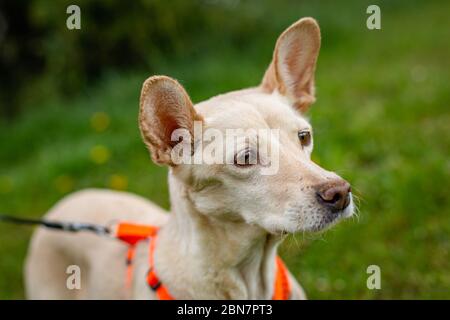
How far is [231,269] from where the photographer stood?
3314mm

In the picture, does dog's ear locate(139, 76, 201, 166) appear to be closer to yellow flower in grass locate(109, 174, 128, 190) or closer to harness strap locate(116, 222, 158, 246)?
harness strap locate(116, 222, 158, 246)

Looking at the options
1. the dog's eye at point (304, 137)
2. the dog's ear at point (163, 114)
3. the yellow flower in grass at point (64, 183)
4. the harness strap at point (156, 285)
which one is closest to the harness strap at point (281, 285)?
the harness strap at point (156, 285)

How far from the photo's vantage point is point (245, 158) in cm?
302

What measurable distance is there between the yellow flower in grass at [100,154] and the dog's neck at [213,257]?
3.51 m

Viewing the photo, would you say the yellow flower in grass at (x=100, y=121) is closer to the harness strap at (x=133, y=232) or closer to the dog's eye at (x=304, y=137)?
the harness strap at (x=133, y=232)

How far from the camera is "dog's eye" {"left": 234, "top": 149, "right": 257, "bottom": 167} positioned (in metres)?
3.01

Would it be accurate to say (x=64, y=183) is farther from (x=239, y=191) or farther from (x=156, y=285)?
(x=239, y=191)

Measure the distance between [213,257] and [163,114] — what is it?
79 centimetres

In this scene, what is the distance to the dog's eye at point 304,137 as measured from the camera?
3207 millimetres

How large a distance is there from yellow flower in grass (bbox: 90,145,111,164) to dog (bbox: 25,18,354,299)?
3.02 metres

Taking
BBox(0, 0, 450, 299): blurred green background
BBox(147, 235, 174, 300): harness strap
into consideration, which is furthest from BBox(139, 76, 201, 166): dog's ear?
BBox(0, 0, 450, 299): blurred green background

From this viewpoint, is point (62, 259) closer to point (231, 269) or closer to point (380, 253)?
point (231, 269)

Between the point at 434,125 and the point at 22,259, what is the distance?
13.2ft

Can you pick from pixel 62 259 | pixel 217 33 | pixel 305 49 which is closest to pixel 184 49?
pixel 217 33
